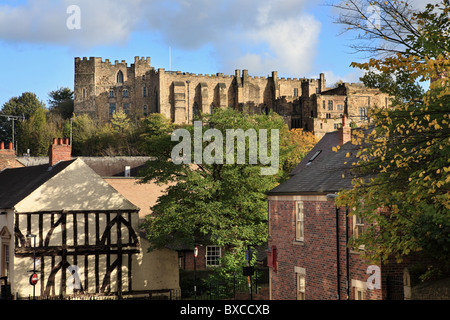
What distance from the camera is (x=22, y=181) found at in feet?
126

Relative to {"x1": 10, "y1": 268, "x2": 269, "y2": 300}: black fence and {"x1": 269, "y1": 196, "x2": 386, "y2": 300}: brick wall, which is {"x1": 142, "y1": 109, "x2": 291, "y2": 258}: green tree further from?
{"x1": 269, "y1": 196, "x2": 386, "y2": 300}: brick wall

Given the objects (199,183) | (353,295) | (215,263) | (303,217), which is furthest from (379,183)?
(215,263)

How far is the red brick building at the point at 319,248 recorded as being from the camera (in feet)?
65.3

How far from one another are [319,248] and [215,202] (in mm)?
12206

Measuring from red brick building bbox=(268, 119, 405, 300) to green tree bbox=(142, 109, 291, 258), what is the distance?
7.13 m

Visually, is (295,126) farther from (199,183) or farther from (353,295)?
(353,295)

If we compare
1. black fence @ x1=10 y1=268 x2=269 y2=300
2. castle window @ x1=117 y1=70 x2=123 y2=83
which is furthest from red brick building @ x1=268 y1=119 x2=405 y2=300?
castle window @ x1=117 y1=70 x2=123 y2=83

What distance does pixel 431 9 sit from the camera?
1548cm

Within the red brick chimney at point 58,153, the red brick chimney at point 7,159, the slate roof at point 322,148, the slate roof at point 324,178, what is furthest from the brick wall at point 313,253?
the red brick chimney at point 7,159

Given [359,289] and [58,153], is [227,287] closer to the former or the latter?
[359,289]

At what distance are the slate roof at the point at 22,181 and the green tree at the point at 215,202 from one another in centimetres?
528

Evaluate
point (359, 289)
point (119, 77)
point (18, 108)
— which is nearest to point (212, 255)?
point (359, 289)

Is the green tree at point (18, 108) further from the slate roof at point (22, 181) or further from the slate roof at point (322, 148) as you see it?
the slate roof at point (322, 148)

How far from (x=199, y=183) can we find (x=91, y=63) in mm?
90587
